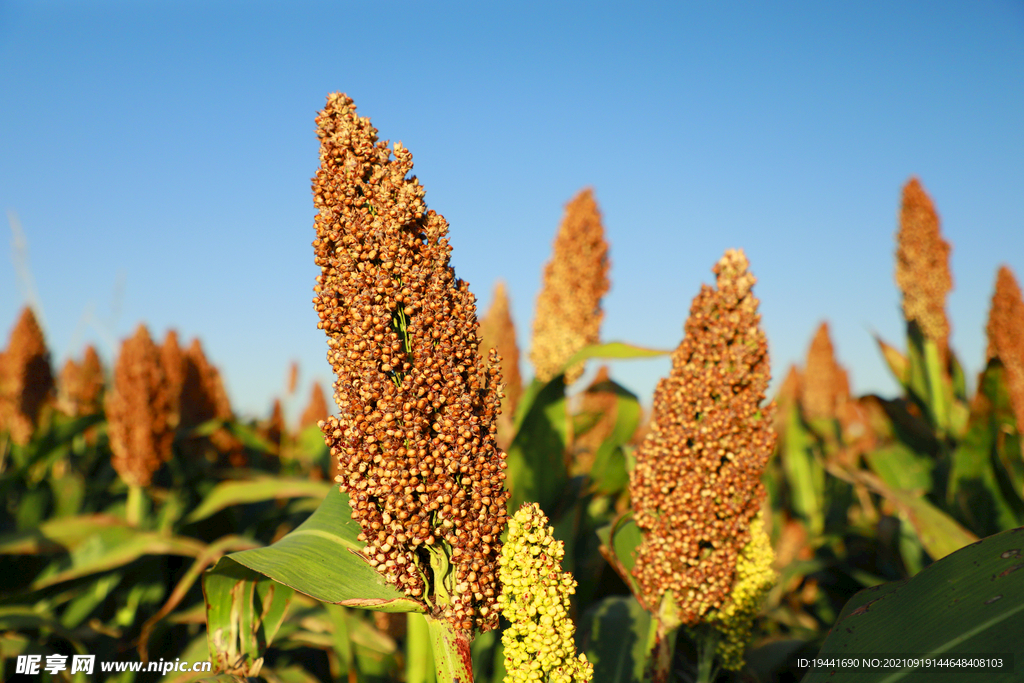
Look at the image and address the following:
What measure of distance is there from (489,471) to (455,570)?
256 millimetres

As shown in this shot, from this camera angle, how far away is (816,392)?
11688mm

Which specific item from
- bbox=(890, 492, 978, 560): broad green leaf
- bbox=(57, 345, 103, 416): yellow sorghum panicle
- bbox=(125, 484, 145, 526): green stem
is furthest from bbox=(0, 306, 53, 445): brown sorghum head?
bbox=(890, 492, 978, 560): broad green leaf

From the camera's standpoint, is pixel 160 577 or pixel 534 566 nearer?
pixel 534 566

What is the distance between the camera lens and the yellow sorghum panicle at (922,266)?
20.5 feet

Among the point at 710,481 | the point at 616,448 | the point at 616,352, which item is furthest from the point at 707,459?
the point at 616,448

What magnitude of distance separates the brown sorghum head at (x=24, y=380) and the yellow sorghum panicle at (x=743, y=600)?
6.83 meters

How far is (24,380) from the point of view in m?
6.15

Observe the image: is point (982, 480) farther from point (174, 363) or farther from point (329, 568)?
point (174, 363)

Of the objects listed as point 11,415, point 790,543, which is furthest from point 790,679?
point 11,415

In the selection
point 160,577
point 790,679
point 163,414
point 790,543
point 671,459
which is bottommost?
point 790,679

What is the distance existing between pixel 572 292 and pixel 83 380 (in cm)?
845

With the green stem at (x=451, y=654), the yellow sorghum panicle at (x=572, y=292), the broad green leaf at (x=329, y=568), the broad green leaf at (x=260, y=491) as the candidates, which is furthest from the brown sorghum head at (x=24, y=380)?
the green stem at (x=451, y=654)

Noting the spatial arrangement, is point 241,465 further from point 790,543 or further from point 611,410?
point 790,543

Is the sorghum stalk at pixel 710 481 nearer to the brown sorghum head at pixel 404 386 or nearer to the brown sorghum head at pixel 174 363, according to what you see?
the brown sorghum head at pixel 404 386
